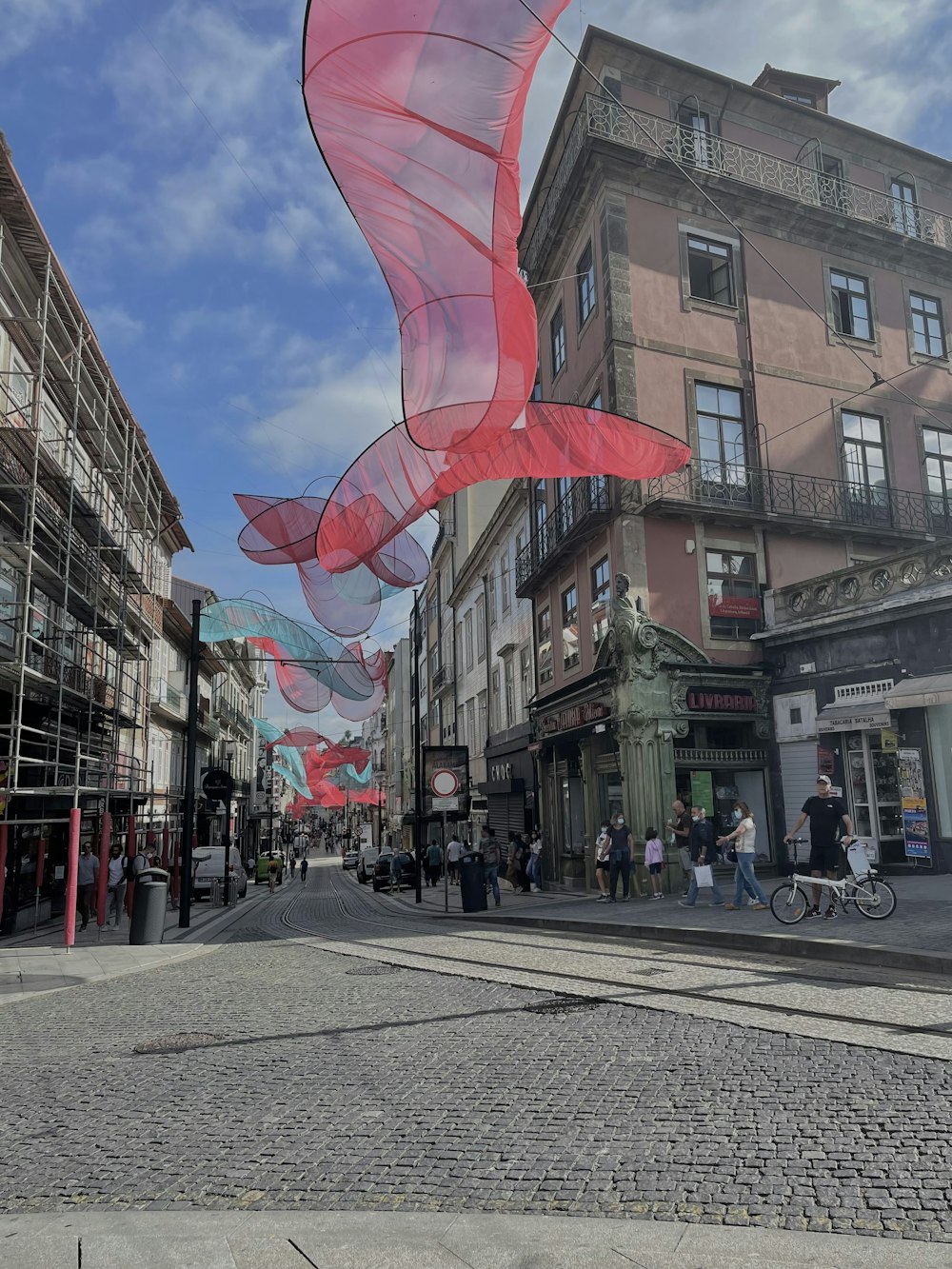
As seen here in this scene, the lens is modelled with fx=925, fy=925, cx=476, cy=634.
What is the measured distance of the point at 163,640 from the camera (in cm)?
3669

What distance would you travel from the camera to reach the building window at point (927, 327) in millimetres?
25859

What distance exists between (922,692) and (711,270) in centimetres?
1317

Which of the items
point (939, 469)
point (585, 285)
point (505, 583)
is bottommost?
point (505, 583)

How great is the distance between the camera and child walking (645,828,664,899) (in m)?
18.8

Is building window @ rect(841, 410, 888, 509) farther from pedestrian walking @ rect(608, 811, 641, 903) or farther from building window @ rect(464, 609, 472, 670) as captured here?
building window @ rect(464, 609, 472, 670)

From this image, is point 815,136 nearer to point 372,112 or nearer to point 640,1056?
point 372,112

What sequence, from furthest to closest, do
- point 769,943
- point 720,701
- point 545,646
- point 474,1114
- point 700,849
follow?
1. point 545,646
2. point 720,701
3. point 700,849
4. point 769,943
5. point 474,1114

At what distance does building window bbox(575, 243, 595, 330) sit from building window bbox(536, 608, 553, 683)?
28.0 ft

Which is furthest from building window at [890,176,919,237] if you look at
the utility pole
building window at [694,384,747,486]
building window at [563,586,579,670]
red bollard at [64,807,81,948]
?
red bollard at [64,807,81,948]

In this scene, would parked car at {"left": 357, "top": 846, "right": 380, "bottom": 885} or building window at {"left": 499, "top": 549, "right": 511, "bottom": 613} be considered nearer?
building window at {"left": 499, "top": 549, "right": 511, "bottom": 613}

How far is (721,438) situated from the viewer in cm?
2295

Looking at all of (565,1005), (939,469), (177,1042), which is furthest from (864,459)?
(177,1042)

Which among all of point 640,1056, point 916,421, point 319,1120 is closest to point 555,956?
point 640,1056

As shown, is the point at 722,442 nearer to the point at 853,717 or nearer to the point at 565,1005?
the point at 853,717
